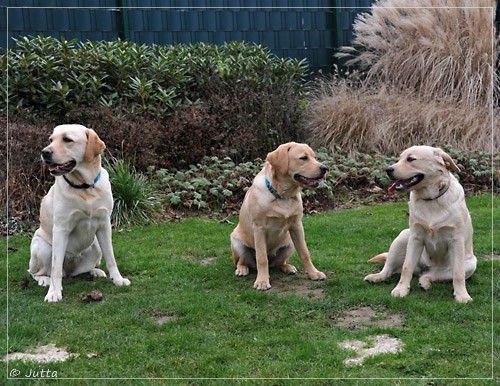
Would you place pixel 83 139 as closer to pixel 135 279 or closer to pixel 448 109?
pixel 135 279

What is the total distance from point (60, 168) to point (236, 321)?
186 centimetres

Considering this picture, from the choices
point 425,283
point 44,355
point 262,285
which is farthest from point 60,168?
point 425,283

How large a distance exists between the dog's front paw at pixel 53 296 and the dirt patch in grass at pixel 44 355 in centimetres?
94

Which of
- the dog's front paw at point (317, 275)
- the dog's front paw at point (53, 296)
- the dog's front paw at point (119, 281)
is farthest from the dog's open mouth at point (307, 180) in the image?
the dog's front paw at point (53, 296)

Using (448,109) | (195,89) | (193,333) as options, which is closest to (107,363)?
(193,333)

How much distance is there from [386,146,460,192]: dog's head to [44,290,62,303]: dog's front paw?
9.23 ft

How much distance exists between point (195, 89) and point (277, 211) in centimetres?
529

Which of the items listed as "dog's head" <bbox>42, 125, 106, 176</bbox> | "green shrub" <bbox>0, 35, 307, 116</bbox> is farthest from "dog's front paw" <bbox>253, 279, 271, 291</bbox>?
"green shrub" <bbox>0, 35, 307, 116</bbox>

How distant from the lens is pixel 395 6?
41.5ft

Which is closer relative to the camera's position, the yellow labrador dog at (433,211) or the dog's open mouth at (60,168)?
the yellow labrador dog at (433,211)

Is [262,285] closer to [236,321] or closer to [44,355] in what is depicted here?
[236,321]

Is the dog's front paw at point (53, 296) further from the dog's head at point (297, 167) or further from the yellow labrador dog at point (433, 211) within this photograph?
the yellow labrador dog at point (433, 211)

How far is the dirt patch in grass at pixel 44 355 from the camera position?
4.27 meters

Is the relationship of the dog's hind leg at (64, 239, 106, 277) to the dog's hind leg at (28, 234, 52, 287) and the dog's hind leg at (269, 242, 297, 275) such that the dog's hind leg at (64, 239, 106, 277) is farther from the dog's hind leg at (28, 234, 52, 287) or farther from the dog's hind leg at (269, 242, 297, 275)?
the dog's hind leg at (269, 242, 297, 275)
